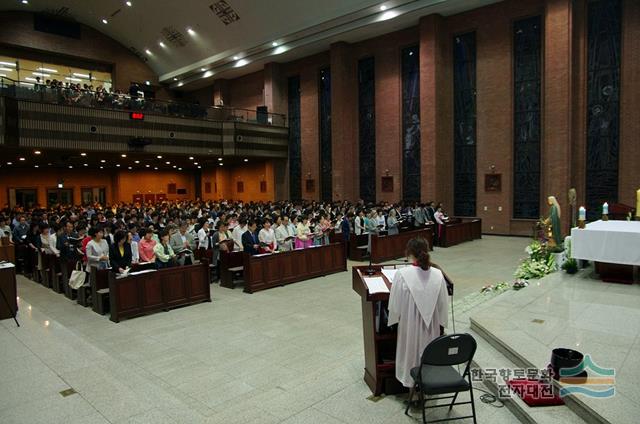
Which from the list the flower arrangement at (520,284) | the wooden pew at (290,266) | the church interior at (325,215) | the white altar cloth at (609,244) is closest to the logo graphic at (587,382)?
the church interior at (325,215)

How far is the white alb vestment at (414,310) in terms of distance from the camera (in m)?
4.13

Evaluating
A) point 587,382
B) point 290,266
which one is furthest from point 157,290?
point 587,382

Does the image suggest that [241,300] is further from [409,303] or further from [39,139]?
[39,139]

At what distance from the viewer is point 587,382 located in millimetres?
4074

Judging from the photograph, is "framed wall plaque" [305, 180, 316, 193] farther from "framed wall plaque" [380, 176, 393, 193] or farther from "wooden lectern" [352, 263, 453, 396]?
"wooden lectern" [352, 263, 453, 396]

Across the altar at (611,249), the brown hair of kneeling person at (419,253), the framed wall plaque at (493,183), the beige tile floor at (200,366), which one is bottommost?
the beige tile floor at (200,366)

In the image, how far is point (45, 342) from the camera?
621cm

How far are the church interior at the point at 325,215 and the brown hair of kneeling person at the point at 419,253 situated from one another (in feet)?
0.12

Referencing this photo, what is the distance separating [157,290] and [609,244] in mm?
8809

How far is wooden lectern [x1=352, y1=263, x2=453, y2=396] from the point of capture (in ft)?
14.8

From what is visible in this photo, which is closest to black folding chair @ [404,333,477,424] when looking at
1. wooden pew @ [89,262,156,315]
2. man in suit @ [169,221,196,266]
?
wooden pew @ [89,262,156,315]

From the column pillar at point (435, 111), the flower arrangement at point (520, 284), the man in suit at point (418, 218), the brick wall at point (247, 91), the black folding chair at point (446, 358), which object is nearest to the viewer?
the black folding chair at point (446, 358)

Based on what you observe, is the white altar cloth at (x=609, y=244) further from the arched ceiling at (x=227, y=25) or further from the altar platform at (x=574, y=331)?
the arched ceiling at (x=227, y=25)

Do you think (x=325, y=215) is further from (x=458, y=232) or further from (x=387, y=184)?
(x=387, y=184)
